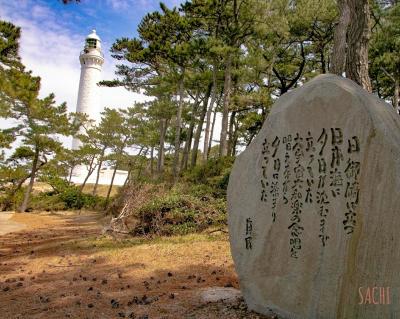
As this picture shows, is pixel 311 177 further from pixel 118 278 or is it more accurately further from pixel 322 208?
pixel 118 278

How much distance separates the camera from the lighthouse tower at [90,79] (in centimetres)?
4450

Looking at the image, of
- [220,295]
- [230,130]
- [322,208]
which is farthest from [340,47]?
[230,130]

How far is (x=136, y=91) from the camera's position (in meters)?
24.0

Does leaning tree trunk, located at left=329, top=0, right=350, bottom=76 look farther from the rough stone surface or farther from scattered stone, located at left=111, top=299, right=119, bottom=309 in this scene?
scattered stone, located at left=111, top=299, right=119, bottom=309

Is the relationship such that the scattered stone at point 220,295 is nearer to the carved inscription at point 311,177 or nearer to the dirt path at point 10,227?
the carved inscription at point 311,177

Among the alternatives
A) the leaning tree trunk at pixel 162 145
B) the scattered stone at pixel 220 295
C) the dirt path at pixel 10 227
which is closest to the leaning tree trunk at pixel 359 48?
the scattered stone at pixel 220 295

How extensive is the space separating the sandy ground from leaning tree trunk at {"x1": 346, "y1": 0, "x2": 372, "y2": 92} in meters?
4.13

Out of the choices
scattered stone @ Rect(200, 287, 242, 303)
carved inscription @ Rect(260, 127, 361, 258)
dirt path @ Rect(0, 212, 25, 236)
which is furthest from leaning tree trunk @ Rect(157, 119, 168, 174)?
carved inscription @ Rect(260, 127, 361, 258)

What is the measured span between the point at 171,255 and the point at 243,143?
21.3m

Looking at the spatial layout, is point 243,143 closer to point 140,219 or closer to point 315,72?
point 315,72

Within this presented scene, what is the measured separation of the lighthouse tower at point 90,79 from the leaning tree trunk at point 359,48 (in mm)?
39832

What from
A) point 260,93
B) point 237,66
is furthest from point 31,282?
point 237,66

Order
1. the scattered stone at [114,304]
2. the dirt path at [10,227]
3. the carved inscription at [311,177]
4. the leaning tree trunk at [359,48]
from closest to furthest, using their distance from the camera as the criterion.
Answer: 1. the carved inscription at [311,177]
2. the scattered stone at [114,304]
3. the leaning tree trunk at [359,48]
4. the dirt path at [10,227]

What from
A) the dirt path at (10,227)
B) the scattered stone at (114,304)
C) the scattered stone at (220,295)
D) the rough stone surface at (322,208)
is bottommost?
the dirt path at (10,227)
